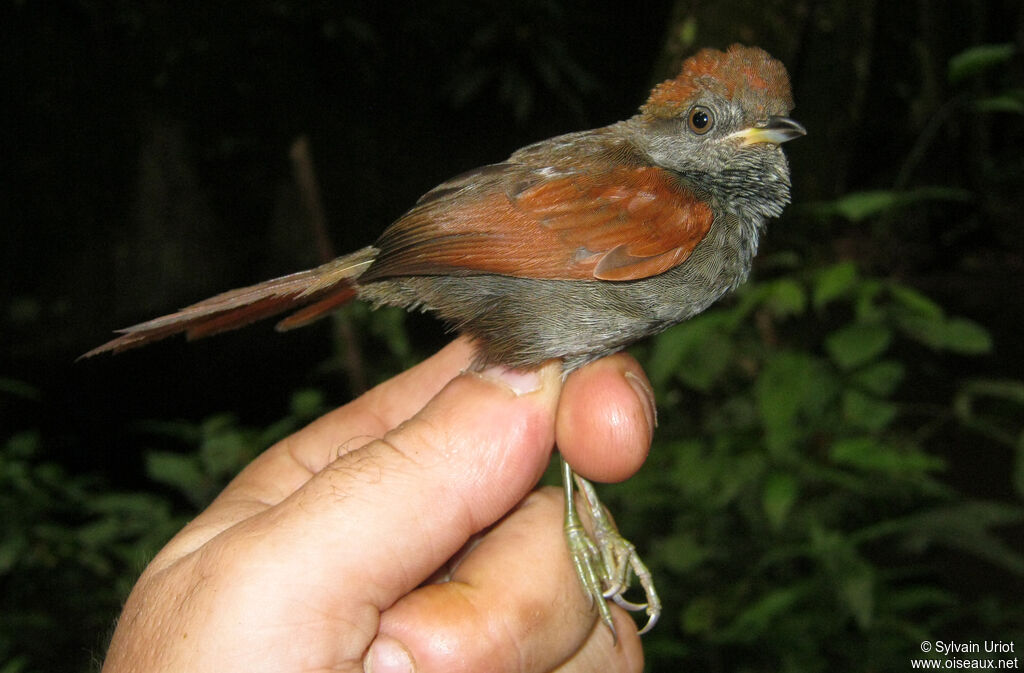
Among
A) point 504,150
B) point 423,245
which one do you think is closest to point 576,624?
point 423,245

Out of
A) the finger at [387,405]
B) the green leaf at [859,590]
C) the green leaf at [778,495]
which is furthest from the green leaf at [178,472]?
the green leaf at [859,590]

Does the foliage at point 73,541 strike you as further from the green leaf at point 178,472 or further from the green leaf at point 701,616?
the green leaf at point 701,616

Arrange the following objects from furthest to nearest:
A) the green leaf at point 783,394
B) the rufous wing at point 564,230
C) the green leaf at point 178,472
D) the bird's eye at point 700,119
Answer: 1. the green leaf at point 178,472
2. the green leaf at point 783,394
3. the bird's eye at point 700,119
4. the rufous wing at point 564,230

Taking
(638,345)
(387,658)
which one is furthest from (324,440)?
(638,345)

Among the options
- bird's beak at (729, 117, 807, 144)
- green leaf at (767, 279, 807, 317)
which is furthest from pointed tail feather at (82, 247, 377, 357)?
green leaf at (767, 279, 807, 317)

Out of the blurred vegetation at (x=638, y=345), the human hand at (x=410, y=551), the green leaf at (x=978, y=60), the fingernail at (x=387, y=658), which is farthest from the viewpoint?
the blurred vegetation at (x=638, y=345)

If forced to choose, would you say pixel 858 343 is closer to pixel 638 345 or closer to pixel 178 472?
pixel 638 345
